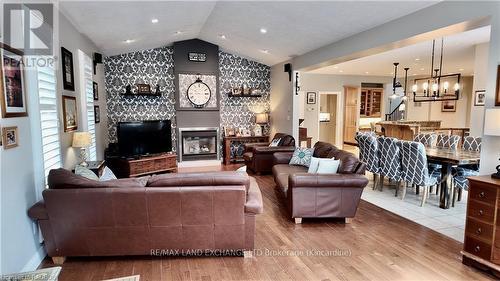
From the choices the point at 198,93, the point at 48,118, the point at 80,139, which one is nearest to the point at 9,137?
the point at 48,118

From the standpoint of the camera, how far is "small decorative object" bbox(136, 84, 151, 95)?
7.26 meters

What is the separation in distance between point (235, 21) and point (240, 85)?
10.0ft

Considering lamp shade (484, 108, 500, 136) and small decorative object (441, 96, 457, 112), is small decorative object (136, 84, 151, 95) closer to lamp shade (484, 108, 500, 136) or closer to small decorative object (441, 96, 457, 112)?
lamp shade (484, 108, 500, 136)

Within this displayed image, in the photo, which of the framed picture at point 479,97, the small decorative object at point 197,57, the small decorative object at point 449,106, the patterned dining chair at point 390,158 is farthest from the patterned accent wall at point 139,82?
the small decorative object at point 449,106

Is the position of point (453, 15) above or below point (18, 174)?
above

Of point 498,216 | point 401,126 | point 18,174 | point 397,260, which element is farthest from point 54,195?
point 401,126

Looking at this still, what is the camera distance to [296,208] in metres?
3.84

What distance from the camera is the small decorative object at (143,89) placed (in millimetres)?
7256

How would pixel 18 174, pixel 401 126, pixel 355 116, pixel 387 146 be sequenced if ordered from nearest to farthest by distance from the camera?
pixel 18 174, pixel 387 146, pixel 401 126, pixel 355 116

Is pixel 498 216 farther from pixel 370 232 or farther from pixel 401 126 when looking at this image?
pixel 401 126

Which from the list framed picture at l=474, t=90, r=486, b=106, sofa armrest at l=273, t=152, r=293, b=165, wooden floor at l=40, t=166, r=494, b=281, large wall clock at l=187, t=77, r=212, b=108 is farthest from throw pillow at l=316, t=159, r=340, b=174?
large wall clock at l=187, t=77, r=212, b=108

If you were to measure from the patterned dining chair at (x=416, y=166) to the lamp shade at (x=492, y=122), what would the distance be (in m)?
1.58

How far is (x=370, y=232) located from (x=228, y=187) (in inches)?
80.0

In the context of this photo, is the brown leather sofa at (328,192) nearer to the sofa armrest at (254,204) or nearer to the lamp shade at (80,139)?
the sofa armrest at (254,204)
